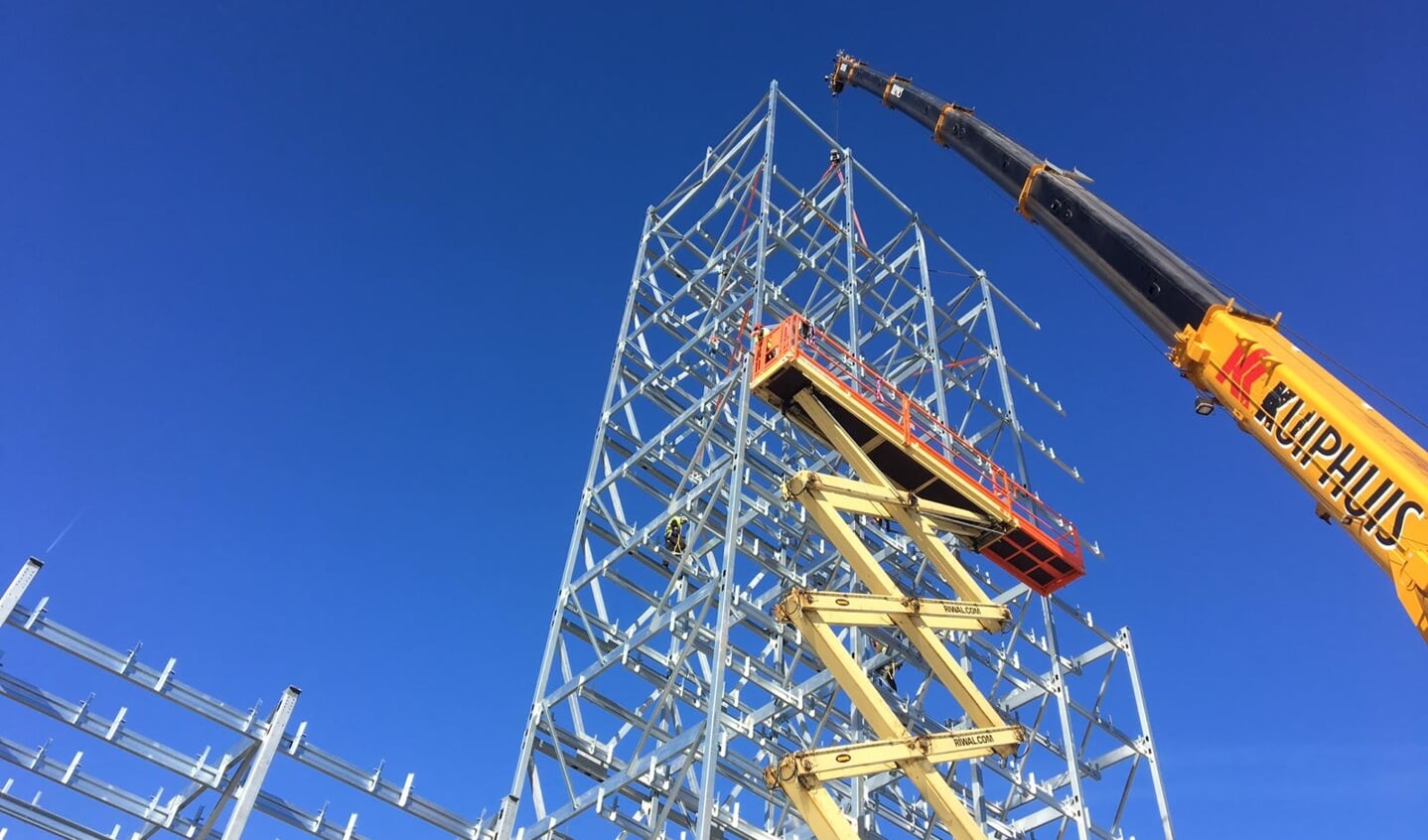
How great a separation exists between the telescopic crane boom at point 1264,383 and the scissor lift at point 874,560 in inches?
142

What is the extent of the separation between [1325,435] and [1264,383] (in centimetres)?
120

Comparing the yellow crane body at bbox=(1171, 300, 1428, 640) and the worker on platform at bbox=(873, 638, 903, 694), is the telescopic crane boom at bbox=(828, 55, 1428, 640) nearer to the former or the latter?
the yellow crane body at bbox=(1171, 300, 1428, 640)

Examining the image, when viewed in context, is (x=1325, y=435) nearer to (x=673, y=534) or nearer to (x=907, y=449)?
(x=907, y=449)

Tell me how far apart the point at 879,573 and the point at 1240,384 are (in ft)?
16.4

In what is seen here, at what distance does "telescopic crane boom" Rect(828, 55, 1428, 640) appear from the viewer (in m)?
10.5

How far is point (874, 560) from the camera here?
15.6 meters

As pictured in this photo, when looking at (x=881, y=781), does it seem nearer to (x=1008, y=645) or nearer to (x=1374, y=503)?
(x=1008, y=645)

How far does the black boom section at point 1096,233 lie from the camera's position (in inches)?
559

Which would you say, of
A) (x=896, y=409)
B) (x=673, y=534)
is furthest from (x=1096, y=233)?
(x=673, y=534)

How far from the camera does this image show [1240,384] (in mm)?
12922

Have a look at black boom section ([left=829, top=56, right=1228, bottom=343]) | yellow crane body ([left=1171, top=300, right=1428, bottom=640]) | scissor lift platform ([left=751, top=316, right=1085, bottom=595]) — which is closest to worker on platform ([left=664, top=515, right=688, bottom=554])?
scissor lift platform ([left=751, top=316, right=1085, bottom=595])

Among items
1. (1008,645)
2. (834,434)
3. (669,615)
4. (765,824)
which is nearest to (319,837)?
(669,615)

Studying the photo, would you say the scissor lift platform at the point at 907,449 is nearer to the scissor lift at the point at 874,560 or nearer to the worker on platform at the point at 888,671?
the scissor lift at the point at 874,560

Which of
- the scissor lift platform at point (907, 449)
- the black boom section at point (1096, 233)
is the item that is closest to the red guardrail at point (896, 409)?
the scissor lift platform at point (907, 449)
